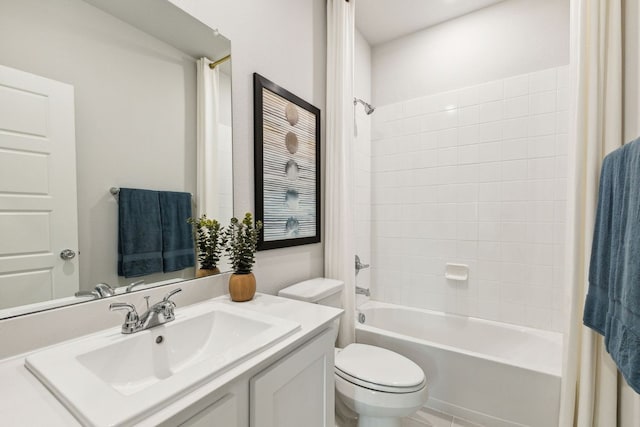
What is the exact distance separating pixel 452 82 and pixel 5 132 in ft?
8.36

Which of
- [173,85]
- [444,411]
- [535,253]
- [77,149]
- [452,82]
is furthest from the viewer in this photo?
[452,82]

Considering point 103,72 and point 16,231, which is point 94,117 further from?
point 16,231

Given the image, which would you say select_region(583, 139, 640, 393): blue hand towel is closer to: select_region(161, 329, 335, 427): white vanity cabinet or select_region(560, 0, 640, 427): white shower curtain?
select_region(560, 0, 640, 427): white shower curtain

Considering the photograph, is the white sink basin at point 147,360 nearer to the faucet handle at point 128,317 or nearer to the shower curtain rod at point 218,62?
the faucet handle at point 128,317

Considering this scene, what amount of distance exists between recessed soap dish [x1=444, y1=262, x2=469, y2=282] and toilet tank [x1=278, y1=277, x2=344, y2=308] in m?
0.99

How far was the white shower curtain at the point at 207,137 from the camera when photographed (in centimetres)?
118

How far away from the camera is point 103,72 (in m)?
0.90

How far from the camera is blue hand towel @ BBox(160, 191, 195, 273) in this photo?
108 cm

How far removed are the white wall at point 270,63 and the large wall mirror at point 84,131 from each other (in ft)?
0.62

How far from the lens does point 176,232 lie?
1.12 meters

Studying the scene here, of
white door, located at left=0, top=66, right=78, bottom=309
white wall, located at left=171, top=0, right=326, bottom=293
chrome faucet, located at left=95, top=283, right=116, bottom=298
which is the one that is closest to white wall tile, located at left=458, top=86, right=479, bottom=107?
white wall, located at left=171, top=0, right=326, bottom=293

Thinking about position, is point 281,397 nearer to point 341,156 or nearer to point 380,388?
point 380,388

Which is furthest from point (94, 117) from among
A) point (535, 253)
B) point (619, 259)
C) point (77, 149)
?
point (535, 253)

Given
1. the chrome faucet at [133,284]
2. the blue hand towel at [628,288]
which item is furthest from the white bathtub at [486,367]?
the chrome faucet at [133,284]
